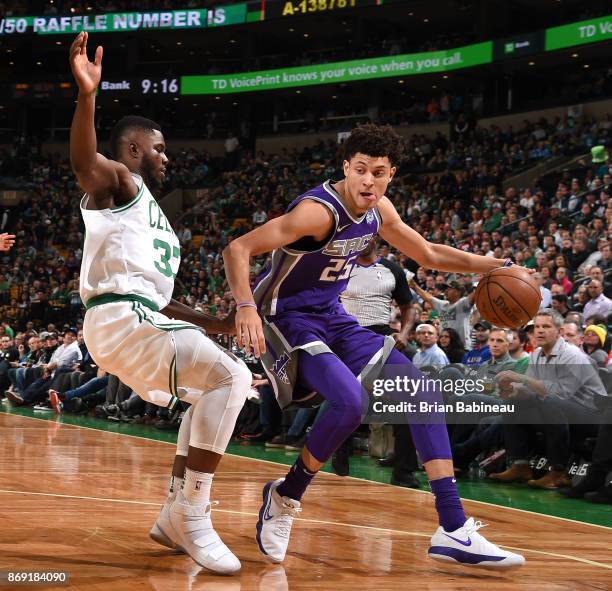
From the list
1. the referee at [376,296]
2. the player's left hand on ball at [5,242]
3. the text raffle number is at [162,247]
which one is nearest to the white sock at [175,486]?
the text raffle number is at [162,247]

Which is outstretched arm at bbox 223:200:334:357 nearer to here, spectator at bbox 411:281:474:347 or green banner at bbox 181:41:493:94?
spectator at bbox 411:281:474:347

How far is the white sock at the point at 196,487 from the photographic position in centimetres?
386

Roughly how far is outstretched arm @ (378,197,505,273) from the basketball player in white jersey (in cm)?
122

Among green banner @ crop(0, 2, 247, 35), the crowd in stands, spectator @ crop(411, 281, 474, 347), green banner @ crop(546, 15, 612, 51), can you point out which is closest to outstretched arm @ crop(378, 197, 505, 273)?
the crowd in stands

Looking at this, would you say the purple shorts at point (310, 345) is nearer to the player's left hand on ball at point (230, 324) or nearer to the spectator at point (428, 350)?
the player's left hand on ball at point (230, 324)

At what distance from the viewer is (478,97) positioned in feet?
89.9

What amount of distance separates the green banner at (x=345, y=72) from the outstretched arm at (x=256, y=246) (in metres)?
21.7

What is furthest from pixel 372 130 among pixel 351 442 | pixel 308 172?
pixel 308 172

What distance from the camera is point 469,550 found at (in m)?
4.03

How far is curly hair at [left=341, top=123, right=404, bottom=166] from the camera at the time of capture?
4.41 meters

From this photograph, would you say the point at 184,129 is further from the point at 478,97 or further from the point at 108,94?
the point at 478,97

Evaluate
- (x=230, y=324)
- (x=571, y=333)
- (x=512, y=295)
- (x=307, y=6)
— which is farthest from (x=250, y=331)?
(x=307, y=6)

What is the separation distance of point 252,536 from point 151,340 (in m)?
1.38
